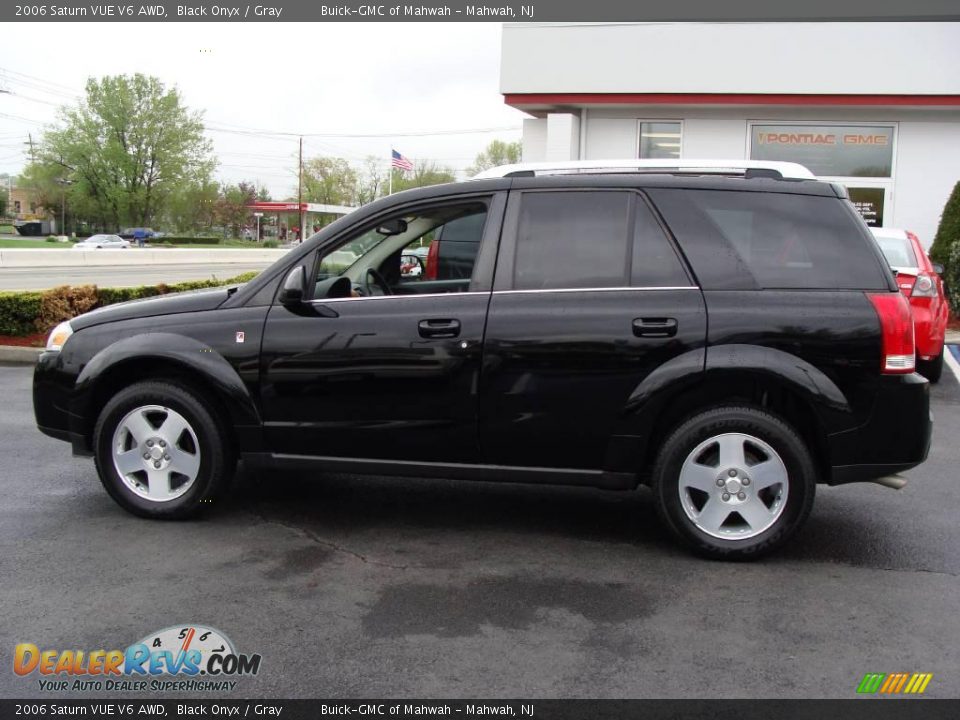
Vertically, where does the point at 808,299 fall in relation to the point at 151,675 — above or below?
above

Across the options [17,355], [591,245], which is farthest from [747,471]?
[17,355]

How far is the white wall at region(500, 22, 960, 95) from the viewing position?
16.6 meters

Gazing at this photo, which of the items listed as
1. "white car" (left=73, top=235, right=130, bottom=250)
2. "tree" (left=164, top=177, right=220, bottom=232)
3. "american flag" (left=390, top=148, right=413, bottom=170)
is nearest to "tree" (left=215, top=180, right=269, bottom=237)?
"tree" (left=164, top=177, right=220, bottom=232)

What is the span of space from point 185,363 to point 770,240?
3.09 metres

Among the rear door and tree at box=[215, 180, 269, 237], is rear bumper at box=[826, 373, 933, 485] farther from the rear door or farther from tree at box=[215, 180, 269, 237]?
tree at box=[215, 180, 269, 237]

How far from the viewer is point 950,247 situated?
49.7 ft

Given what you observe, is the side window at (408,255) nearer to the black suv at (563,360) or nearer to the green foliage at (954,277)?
the black suv at (563,360)

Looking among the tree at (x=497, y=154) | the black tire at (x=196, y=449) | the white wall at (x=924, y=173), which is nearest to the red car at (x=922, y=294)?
the black tire at (x=196, y=449)

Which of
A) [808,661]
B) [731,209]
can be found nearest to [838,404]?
[731,209]

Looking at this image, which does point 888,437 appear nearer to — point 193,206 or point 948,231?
point 948,231

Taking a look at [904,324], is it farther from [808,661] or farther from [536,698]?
[536,698]

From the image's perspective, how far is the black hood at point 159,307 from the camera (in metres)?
5.35

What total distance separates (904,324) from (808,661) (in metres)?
1.81

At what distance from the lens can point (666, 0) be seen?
16.7 m
